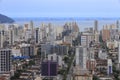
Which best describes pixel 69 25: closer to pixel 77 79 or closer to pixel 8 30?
pixel 8 30

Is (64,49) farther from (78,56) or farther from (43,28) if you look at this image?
(43,28)

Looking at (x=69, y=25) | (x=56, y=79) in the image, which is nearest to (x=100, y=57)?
(x=56, y=79)

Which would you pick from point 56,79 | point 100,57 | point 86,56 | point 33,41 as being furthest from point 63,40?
point 56,79

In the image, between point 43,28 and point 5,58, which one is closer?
point 5,58

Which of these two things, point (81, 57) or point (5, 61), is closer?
point (5, 61)

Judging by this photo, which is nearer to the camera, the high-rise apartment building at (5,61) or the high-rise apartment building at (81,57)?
the high-rise apartment building at (5,61)

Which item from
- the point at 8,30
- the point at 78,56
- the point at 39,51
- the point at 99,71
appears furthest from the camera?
the point at 8,30

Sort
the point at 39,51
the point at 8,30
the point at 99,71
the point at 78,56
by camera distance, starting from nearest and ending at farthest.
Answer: the point at 99,71, the point at 78,56, the point at 39,51, the point at 8,30

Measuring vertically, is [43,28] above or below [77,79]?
above

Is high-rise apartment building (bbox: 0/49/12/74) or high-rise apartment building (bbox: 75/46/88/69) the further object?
high-rise apartment building (bbox: 75/46/88/69)
